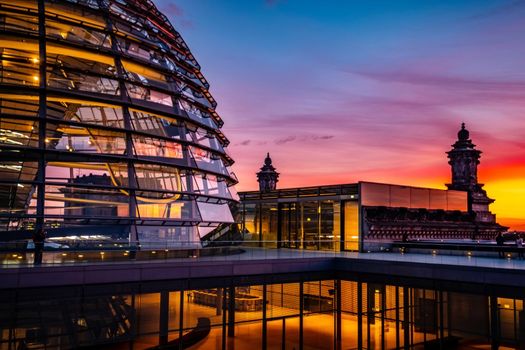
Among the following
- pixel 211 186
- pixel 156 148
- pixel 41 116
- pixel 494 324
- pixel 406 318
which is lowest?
pixel 406 318

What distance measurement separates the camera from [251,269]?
25.3m

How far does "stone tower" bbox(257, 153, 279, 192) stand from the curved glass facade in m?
118

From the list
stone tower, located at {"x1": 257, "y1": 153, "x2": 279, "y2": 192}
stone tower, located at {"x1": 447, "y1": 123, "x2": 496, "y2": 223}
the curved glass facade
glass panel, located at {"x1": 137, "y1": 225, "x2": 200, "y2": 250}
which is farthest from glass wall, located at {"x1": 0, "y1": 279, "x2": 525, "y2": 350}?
stone tower, located at {"x1": 257, "y1": 153, "x2": 279, "y2": 192}

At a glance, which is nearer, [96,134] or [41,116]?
[41,116]

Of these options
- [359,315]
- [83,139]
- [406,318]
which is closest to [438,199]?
[406,318]

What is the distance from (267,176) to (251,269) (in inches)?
4881

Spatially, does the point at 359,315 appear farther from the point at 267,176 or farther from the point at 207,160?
the point at 267,176

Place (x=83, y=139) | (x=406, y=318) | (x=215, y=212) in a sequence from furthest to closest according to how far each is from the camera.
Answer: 1. (x=215, y=212)
2. (x=406, y=318)
3. (x=83, y=139)

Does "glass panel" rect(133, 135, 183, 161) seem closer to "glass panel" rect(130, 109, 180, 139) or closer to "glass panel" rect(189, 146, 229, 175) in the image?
"glass panel" rect(130, 109, 180, 139)

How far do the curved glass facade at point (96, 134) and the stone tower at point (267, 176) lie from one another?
117871 millimetres

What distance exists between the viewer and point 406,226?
144 ft

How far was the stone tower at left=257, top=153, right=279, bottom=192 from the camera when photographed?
148m

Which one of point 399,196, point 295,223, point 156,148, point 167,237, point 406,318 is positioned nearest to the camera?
point 167,237

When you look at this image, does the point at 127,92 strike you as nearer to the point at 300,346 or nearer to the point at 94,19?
the point at 94,19
